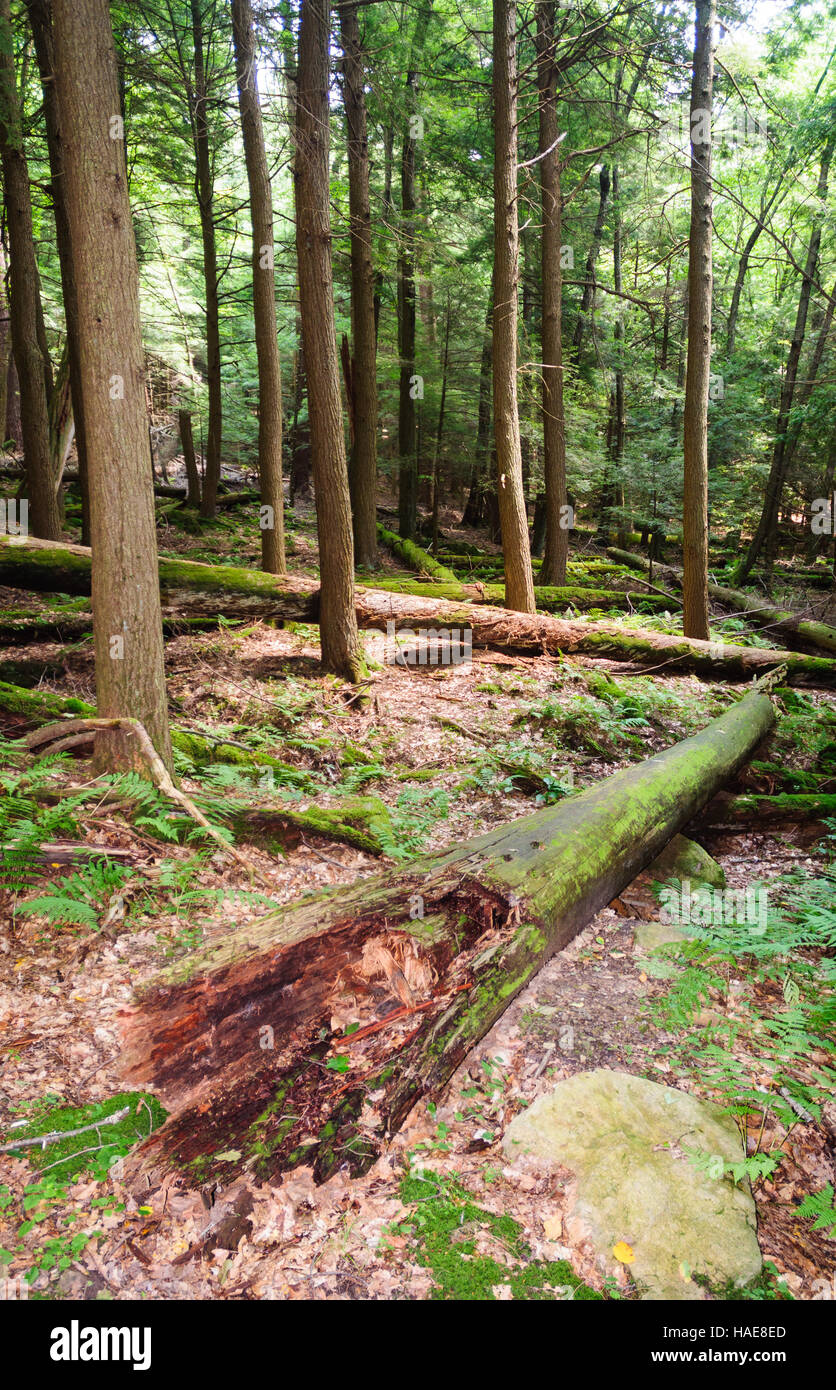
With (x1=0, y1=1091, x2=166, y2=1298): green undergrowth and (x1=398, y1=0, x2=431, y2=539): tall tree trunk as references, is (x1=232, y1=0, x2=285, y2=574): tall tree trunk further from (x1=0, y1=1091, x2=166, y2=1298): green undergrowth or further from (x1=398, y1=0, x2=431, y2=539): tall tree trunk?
(x1=0, y1=1091, x2=166, y2=1298): green undergrowth

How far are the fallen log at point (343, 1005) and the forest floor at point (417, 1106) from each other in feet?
0.40

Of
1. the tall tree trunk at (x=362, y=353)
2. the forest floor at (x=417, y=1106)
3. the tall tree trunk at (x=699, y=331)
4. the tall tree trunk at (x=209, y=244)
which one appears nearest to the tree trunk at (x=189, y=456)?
the tall tree trunk at (x=209, y=244)

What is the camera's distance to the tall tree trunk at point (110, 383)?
400 centimetres

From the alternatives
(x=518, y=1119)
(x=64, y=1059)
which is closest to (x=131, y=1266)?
(x=64, y=1059)

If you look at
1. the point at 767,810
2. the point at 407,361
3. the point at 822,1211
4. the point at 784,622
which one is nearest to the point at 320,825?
the point at 822,1211

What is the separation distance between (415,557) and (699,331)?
309 inches

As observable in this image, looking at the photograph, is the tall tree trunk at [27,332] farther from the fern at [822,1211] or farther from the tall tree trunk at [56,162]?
the fern at [822,1211]

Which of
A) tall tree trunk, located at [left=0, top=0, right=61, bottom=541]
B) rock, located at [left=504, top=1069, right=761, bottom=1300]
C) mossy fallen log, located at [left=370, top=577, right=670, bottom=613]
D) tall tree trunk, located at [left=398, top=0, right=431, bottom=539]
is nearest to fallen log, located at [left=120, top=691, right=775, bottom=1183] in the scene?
rock, located at [left=504, top=1069, right=761, bottom=1300]

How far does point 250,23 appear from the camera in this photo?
31.1 ft

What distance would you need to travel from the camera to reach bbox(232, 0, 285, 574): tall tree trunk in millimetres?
9906

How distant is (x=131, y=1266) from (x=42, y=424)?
1182 cm

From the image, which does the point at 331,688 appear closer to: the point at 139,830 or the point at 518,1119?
the point at 139,830

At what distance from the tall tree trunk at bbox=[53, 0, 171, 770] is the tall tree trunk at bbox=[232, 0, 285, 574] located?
6.06 meters

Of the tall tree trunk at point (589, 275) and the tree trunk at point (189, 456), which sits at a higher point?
the tall tree trunk at point (589, 275)
